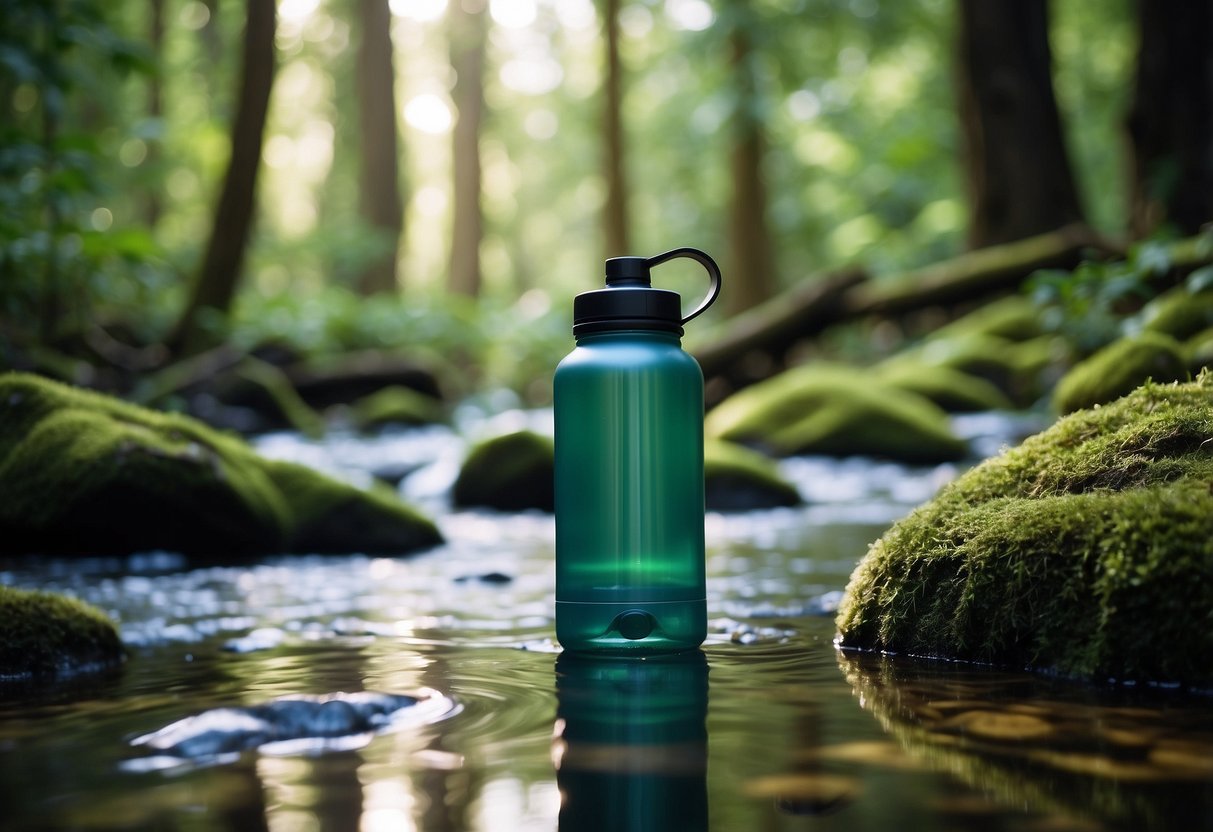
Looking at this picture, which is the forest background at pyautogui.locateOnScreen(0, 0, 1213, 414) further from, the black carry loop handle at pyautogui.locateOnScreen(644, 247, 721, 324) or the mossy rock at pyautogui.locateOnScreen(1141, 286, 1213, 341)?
the black carry loop handle at pyautogui.locateOnScreen(644, 247, 721, 324)

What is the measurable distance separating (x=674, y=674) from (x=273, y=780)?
1.16m

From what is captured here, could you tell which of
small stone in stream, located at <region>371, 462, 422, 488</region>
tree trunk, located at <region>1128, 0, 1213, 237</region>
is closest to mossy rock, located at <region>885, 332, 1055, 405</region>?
tree trunk, located at <region>1128, 0, 1213, 237</region>

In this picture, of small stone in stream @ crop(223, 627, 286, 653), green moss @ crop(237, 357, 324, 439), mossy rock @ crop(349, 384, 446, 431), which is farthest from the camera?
mossy rock @ crop(349, 384, 446, 431)

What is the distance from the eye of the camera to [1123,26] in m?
22.9

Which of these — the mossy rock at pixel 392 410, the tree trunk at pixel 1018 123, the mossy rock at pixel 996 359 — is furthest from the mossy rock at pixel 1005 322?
the mossy rock at pixel 392 410

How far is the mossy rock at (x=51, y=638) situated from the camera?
9.86ft

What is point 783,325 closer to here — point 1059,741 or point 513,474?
point 513,474

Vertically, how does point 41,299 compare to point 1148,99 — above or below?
below

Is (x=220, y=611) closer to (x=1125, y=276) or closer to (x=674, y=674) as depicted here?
(x=674, y=674)

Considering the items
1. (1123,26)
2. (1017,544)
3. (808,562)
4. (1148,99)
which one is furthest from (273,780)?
(1123,26)

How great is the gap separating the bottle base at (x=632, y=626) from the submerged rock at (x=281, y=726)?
0.68m

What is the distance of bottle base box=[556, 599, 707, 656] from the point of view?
2.95 metres

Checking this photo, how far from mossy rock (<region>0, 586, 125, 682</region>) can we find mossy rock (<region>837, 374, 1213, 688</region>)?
1.97 metres

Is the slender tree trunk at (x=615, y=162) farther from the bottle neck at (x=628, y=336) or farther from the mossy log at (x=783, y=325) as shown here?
the bottle neck at (x=628, y=336)
